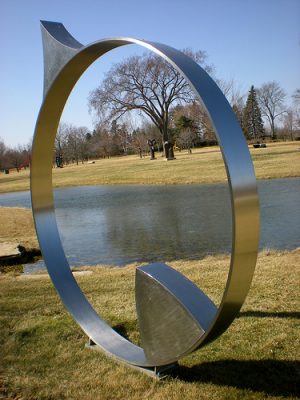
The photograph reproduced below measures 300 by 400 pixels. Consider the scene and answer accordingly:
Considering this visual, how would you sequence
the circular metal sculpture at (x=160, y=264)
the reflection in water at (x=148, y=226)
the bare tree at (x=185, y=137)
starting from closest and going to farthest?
the circular metal sculpture at (x=160, y=264) → the reflection in water at (x=148, y=226) → the bare tree at (x=185, y=137)

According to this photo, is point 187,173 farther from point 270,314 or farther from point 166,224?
point 270,314

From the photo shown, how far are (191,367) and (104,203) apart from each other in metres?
18.2

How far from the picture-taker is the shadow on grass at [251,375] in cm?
371

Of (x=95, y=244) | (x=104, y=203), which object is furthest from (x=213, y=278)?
(x=104, y=203)

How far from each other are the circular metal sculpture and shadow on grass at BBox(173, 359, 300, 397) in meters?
0.41

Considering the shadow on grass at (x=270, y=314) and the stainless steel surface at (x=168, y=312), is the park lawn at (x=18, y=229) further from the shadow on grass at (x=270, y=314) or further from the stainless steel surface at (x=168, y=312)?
the stainless steel surface at (x=168, y=312)

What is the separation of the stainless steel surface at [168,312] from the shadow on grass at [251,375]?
40 centimetres

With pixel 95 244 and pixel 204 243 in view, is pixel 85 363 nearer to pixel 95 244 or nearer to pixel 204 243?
pixel 204 243

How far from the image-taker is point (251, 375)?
3918 millimetres

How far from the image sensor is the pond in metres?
10.6

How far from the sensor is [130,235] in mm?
13141

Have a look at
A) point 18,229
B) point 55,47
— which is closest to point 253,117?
point 18,229

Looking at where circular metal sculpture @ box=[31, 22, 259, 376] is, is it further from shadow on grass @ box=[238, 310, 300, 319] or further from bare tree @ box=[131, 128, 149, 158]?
bare tree @ box=[131, 128, 149, 158]

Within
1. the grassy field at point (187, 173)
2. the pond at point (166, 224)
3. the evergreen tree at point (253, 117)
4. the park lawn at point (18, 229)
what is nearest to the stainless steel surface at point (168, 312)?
the pond at point (166, 224)
